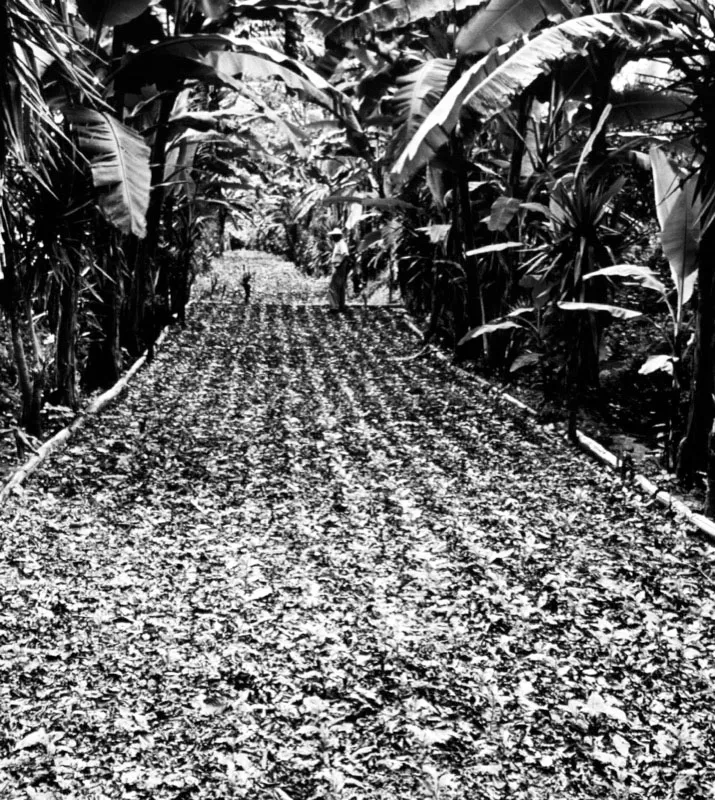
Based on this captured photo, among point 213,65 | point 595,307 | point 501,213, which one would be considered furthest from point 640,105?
point 213,65

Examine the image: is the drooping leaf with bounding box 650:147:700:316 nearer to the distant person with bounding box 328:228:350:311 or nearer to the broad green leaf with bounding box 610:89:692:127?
the broad green leaf with bounding box 610:89:692:127

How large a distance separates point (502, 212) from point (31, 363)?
4.92 meters

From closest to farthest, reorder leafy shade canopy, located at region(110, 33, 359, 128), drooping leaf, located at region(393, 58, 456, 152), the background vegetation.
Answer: the background vegetation → leafy shade canopy, located at region(110, 33, 359, 128) → drooping leaf, located at region(393, 58, 456, 152)

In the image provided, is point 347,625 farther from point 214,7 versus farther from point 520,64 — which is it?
point 214,7

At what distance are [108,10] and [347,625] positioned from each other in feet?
18.2

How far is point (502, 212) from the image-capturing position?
32.6ft

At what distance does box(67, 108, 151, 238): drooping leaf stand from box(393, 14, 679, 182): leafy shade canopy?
1938 millimetres

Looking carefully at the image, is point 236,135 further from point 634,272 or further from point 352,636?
point 352,636

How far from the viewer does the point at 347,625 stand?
445 cm

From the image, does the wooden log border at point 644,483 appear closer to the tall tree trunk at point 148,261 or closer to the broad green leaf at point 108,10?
the tall tree trunk at point 148,261

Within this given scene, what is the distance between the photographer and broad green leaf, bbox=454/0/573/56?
7.18 meters

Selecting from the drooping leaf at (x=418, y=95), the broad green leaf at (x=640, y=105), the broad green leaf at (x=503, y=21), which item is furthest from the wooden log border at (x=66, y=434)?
the broad green leaf at (x=640, y=105)

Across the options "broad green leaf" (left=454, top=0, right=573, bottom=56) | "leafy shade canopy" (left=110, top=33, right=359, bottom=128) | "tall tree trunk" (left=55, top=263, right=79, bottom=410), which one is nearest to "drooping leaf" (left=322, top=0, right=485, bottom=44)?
"broad green leaf" (left=454, top=0, right=573, bottom=56)

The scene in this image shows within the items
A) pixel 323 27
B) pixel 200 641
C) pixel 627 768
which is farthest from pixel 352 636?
pixel 323 27
